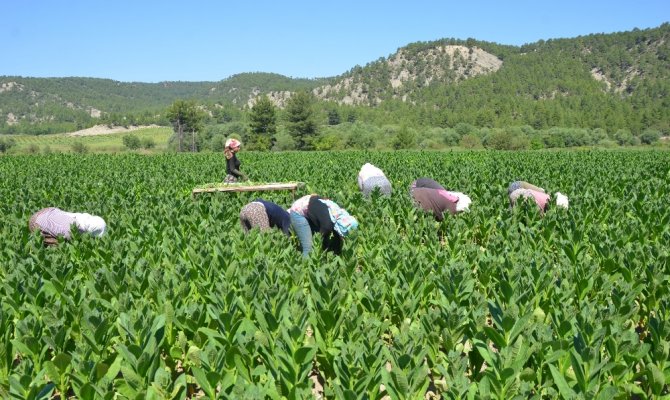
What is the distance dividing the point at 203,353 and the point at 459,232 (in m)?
4.79

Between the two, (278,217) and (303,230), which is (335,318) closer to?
(303,230)

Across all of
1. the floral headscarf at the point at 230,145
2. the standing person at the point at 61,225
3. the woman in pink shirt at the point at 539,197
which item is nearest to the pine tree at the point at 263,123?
the floral headscarf at the point at 230,145

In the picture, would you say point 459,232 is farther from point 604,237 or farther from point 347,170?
point 347,170

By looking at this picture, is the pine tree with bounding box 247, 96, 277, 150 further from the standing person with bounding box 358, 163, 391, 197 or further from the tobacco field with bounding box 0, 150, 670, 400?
the tobacco field with bounding box 0, 150, 670, 400

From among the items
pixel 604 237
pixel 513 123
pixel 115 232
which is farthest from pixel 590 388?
pixel 513 123

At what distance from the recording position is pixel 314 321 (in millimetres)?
4121

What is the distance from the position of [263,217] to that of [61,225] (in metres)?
2.72

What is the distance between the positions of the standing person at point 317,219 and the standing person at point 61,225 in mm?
Result: 2696

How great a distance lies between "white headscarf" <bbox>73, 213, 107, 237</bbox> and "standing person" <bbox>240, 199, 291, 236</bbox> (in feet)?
6.29

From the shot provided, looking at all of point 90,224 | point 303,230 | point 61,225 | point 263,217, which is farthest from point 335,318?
point 61,225

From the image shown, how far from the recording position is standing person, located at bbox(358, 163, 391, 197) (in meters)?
9.90

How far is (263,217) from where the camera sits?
7.11 metres

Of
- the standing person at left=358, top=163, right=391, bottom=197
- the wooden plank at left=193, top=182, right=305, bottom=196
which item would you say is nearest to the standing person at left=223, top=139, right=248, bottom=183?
the wooden plank at left=193, top=182, right=305, bottom=196

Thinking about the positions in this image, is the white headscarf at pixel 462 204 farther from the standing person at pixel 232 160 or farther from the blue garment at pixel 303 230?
the standing person at pixel 232 160
